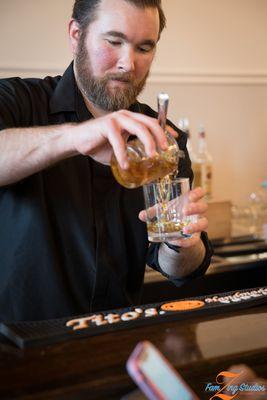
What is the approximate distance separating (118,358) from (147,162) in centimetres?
39

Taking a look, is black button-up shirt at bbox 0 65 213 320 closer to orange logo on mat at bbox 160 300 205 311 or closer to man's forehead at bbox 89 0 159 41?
man's forehead at bbox 89 0 159 41

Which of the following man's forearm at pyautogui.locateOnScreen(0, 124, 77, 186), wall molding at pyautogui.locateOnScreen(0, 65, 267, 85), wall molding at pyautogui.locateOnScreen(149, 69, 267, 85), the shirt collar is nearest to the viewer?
man's forearm at pyautogui.locateOnScreen(0, 124, 77, 186)

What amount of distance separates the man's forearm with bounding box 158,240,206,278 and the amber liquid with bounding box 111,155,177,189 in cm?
43

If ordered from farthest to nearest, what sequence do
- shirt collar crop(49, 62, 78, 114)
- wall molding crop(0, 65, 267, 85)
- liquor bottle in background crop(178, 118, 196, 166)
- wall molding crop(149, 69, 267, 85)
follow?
wall molding crop(149, 69, 267, 85) < liquor bottle in background crop(178, 118, 196, 166) < wall molding crop(0, 65, 267, 85) < shirt collar crop(49, 62, 78, 114)

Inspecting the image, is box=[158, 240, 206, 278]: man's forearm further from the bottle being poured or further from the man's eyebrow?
the man's eyebrow

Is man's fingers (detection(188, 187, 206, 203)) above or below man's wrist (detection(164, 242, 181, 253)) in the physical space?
above

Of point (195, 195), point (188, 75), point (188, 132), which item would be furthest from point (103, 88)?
point (188, 75)

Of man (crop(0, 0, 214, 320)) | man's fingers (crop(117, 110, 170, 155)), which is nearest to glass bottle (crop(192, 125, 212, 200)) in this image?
man (crop(0, 0, 214, 320))

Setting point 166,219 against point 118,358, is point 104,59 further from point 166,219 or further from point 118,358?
point 118,358

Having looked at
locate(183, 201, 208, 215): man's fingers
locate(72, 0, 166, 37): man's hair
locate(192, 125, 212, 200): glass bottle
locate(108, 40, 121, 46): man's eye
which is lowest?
locate(192, 125, 212, 200): glass bottle

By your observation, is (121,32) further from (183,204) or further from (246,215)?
(246,215)

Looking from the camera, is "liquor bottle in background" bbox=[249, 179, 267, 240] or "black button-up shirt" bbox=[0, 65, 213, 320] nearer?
"black button-up shirt" bbox=[0, 65, 213, 320]

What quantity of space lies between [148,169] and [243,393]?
1.51 feet

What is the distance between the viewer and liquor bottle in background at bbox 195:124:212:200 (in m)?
3.08
